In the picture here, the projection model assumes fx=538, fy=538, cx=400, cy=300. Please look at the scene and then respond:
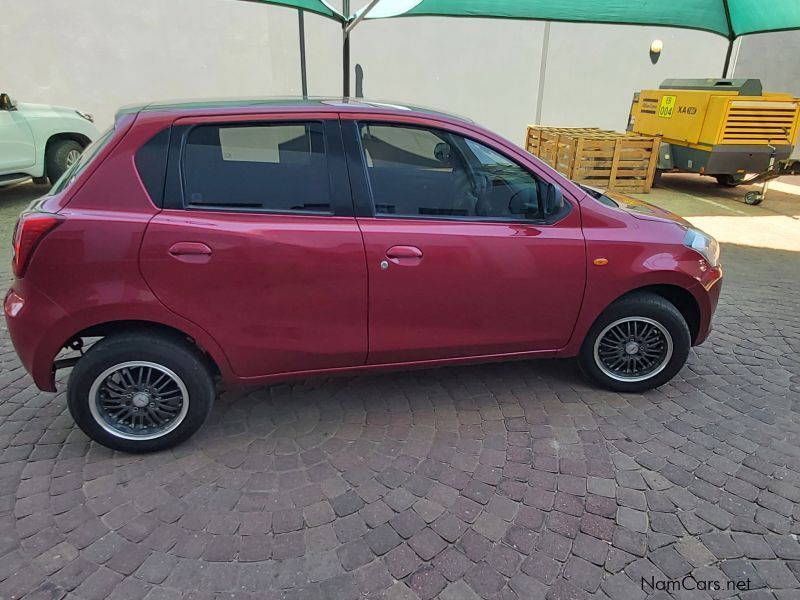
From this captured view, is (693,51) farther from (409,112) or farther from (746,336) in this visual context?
(409,112)

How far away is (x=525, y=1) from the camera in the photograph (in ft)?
25.7

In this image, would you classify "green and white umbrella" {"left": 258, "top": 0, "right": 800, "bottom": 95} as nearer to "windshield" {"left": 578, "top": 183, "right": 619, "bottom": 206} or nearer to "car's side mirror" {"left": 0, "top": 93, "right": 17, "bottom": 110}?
"car's side mirror" {"left": 0, "top": 93, "right": 17, "bottom": 110}

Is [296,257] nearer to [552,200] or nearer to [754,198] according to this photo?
[552,200]

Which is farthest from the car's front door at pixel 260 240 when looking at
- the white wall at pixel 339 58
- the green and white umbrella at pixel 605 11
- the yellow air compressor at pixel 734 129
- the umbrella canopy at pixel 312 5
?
the yellow air compressor at pixel 734 129

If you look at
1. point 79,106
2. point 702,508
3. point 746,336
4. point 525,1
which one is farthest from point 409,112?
point 79,106

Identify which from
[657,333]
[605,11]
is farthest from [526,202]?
[605,11]

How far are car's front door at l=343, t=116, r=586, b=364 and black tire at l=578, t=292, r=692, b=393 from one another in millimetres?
286

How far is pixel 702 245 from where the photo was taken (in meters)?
3.35

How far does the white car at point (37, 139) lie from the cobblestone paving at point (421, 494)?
547cm

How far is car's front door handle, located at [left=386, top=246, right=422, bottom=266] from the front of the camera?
2766mm

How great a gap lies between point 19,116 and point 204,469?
24.7 feet

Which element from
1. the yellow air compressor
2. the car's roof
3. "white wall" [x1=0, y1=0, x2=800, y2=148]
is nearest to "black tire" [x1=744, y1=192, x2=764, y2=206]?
the yellow air compressor

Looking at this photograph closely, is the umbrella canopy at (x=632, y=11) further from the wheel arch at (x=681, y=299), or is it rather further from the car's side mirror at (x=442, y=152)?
the wheel arch at (x=681, y=299)

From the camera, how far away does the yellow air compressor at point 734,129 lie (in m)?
8.67
